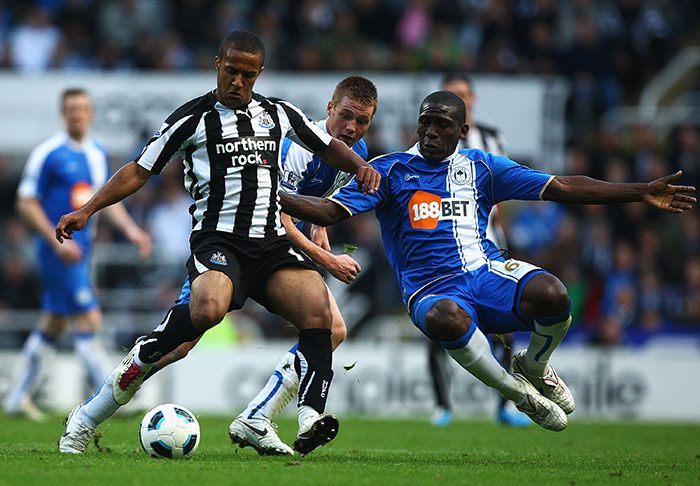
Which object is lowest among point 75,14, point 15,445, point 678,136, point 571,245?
point 15,445

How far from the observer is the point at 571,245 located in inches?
647

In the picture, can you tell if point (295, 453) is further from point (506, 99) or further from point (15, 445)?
point (506, 99)

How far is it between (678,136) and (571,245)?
9.46 feet

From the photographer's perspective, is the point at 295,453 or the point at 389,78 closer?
the point at 295,453

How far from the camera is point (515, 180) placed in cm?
779

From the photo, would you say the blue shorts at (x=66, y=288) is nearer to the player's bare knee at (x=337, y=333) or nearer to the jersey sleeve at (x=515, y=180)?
the player's bare knee at (x=337, y=333)

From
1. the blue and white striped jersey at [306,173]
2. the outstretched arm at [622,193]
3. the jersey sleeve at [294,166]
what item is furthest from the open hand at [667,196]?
the jersey sleeve at [294,166]

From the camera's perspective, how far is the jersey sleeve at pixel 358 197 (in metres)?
7.61

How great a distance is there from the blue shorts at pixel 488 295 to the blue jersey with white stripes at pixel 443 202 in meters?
0.08

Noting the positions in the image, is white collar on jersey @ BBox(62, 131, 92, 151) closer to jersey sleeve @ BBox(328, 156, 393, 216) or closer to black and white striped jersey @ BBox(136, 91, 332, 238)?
black and white striped jersey @ BBox(136, 91, 332, 238)

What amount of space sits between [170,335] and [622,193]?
9.42 ft

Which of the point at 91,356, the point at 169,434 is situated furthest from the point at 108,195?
the point at 91,356

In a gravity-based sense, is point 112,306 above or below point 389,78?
below

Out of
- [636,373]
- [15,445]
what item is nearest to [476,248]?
[15,445]
